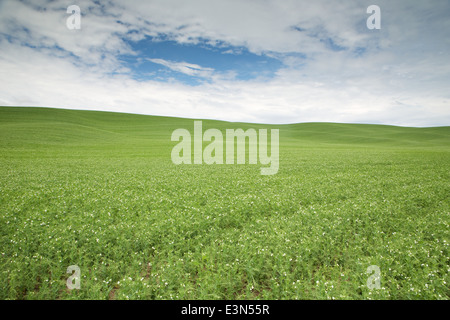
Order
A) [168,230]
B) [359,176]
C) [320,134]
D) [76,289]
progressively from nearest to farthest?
1. [76,289]
2. [168,230]
3. [359,176]
4. [320,134]

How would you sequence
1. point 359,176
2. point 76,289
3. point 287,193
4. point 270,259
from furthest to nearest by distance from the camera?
1. point 359,176
2. point 287,193
3. point 270,259
4. point 76,289

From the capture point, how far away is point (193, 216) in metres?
9.74

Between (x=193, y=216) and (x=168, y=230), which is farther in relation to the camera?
(x=193, y=216)

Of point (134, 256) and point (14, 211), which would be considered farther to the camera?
point (14, 211)

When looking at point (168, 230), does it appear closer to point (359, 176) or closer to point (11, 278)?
point (11, 278)

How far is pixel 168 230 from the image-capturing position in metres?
8.55
